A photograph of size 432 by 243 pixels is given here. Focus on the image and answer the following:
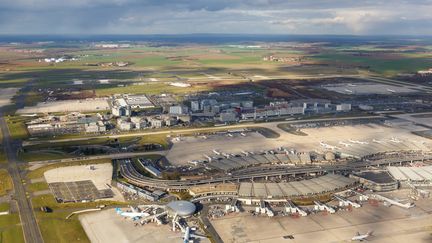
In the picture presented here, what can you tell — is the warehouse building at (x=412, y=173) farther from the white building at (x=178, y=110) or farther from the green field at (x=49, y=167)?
the white building at (x=178, y=110)

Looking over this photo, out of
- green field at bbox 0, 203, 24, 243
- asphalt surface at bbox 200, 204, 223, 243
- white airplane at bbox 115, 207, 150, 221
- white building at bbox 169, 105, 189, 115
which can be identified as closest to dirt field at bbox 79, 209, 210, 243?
white airplane at bbox 115, 207, 150, 221

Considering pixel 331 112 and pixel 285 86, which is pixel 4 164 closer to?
pixel 331 112

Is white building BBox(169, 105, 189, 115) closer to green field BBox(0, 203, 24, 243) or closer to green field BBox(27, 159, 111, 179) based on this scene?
green field BBox(27, 159, 111, 179)

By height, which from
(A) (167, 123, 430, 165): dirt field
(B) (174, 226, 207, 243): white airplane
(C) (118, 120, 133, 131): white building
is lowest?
(B) (174, 226, 207, 243): white airplane

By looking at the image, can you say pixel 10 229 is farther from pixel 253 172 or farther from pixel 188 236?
pixel 253 172

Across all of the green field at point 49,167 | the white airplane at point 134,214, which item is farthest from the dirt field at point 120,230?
the green field at point 49,167

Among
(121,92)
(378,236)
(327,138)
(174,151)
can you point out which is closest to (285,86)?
(121,92)
